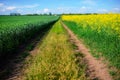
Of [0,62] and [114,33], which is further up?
[114,33]

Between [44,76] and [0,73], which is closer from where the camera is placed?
[44,76]

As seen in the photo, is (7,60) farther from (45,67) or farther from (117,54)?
(117,54)

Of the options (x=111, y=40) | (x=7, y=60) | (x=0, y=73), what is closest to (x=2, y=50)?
(x=7, y=60)

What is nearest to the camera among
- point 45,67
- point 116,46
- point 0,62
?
point 45,67

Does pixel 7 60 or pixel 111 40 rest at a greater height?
pixel 111 40

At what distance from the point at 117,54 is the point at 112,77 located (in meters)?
2.08

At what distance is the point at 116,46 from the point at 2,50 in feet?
21.8

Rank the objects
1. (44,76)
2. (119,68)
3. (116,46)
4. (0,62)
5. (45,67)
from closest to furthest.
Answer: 1. (44,76)
2. (45,67)
3. (119,68)
4. (116,46)
5. (0,62)

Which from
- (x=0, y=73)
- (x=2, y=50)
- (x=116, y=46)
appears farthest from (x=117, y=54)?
(x=2, y=50)

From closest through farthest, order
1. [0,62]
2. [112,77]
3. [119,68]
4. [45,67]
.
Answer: [45,67] → [112,77] → [119,68] → [0,62]

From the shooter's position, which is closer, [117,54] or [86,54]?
[117,54]

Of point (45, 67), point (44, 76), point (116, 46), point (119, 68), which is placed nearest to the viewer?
point (44, 76)

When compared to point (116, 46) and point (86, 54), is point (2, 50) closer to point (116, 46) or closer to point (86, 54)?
point (86, 54)

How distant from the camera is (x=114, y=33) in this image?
12102 mm
